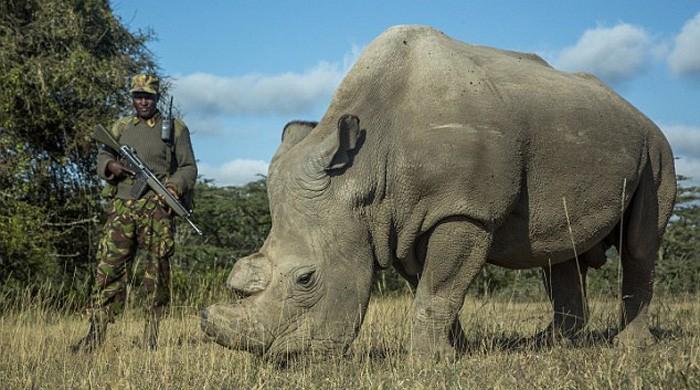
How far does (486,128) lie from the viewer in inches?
245

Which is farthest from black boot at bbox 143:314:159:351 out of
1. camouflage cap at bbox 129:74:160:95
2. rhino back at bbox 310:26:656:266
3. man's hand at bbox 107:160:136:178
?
rhino back at bbox 310:26:656:266

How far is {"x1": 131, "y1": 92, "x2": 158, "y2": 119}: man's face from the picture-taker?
317 inches

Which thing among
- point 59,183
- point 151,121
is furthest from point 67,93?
point 151,121

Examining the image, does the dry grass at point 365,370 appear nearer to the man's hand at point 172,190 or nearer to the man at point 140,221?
the man at point 140,221

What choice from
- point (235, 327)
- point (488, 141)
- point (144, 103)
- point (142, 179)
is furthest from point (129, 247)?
point (488, 141)

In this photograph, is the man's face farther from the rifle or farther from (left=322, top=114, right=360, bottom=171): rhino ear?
(left=322, top=114, right=360, bottom=171): rhino ear

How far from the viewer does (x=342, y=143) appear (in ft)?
19.7

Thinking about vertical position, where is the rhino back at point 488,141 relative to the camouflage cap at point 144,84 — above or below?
below

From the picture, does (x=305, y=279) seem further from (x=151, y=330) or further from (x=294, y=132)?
(x=151, y=330)

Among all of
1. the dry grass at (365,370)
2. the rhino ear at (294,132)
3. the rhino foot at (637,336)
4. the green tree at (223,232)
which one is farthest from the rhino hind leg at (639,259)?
the green tree at (223,232)

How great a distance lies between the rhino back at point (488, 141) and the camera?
6.08m

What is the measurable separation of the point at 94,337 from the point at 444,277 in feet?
10.2

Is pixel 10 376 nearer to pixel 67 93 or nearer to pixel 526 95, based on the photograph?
pixel 526 95

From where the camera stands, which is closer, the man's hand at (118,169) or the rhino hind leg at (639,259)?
the rhino hind leg at (639,259)
